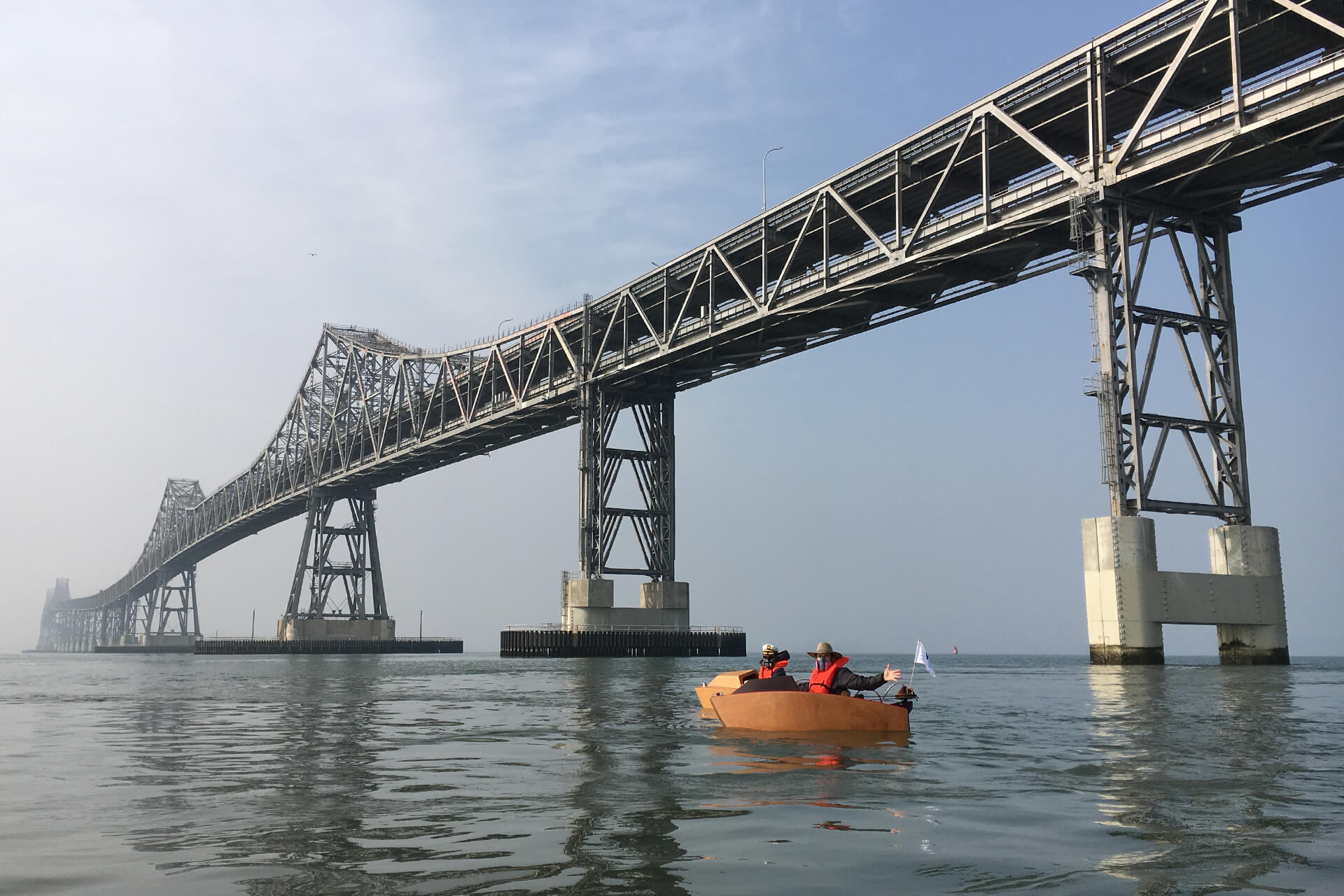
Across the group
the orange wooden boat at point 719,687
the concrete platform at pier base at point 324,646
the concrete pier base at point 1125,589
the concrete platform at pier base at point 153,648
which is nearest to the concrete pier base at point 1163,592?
the concrete pier base at point 1125,589

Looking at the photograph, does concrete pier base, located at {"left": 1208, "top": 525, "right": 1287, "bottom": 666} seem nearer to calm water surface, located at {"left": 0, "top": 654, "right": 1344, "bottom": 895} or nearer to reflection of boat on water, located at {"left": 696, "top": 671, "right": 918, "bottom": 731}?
calm water surface, located at {"left": 0, "top": 654, "right": 1344, "bottom": 895}

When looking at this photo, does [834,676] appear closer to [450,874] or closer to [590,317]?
[450,874]

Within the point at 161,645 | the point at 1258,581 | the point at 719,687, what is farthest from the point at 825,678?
the point at 161,645

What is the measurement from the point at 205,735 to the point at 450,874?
1451 centimetres

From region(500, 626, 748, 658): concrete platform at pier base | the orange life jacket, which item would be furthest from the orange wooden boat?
region(500, 626, 748, 658): concrete platform at pier base

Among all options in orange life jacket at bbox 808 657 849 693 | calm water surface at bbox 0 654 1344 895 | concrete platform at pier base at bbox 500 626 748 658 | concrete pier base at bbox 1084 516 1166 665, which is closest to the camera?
calm water surface at bbox 0 654 1344 895

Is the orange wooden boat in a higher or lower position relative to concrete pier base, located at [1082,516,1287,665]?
lower

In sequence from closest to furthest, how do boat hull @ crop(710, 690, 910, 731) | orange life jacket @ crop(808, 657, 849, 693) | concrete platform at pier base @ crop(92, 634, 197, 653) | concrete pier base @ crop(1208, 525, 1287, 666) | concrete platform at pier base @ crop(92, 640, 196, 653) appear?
boat hull @ crop(710, 690, 910, 731)
orange life jacket @ crop(808, 657, 849, 693)
concrete pier base @ crop(1208, 525, 1287, 666)
concrete platform at pier base @ crop(92, 640, 196, 653)
concrete platform at pier base @ crop(92, 634, 197, 653)

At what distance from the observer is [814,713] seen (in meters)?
18.2

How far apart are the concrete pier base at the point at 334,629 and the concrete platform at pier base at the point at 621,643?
129ft

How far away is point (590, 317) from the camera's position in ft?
247

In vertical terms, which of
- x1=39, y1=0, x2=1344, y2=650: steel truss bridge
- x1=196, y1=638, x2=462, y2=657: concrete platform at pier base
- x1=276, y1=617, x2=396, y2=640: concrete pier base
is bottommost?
x1=196, y1=638, x2=462, y2=657: concrete platform at pier base

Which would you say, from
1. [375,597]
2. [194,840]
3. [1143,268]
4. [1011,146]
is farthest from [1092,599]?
[375,597]

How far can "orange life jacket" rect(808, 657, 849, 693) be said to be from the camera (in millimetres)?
18516
